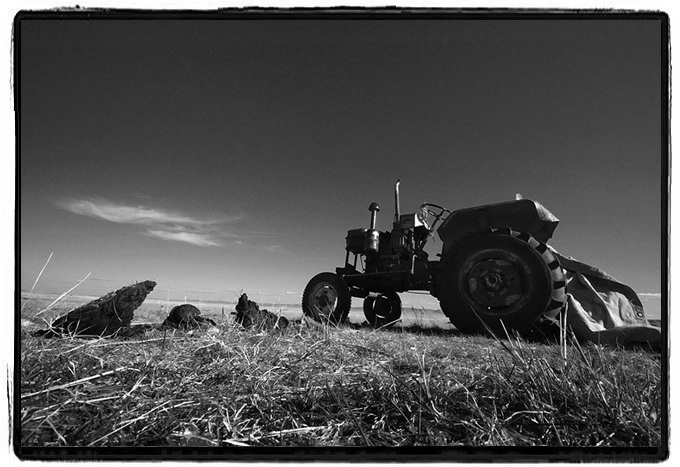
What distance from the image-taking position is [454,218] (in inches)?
126

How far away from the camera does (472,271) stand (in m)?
2.49

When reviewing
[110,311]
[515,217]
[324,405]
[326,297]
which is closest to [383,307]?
[326,297]

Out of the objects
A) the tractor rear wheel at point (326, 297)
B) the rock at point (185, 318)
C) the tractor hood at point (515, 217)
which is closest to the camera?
the rock at point (185, 318)

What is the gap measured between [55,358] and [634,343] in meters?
2.57

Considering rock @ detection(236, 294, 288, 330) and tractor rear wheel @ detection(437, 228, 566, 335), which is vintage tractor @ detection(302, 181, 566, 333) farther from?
rock @ detection(236, 294, 288, 330)

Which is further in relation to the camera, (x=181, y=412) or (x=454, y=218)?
(x=454, y=218)

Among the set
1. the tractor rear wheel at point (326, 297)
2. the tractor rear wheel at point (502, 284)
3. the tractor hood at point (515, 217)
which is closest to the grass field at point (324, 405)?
the tractor rear wheel at point (502, 284)

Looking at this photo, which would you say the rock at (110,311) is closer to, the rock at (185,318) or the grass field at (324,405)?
the rock at (185,318)

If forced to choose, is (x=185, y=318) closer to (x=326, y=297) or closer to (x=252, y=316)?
(x=252, y=316)

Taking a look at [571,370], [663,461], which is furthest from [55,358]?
[663,461]

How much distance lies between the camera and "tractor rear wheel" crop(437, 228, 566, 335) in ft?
7.33

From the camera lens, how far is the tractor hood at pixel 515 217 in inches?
110

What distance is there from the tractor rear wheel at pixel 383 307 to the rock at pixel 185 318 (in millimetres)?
2747

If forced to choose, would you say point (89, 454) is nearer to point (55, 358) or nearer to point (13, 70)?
point (55, 358)
